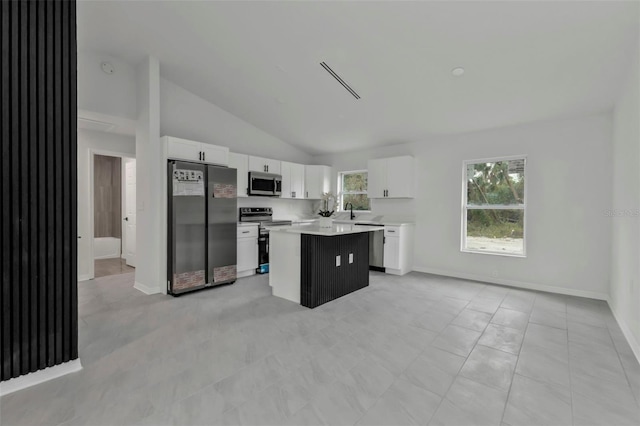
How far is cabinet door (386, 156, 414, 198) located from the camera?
5.32 m

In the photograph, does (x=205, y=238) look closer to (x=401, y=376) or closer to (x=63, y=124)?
(x=63, y=124)

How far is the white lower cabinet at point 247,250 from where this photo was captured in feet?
15.8

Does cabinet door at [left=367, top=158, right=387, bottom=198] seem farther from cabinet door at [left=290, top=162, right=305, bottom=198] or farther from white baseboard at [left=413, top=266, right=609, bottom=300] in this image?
white baseboard at [left=413, top=266, right=609, bottom=300]

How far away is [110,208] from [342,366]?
6.85m

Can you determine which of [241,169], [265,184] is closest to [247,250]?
[265,184]

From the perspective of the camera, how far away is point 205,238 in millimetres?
4184

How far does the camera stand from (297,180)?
615cm

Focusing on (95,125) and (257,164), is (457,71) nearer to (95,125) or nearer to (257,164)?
(257,164)

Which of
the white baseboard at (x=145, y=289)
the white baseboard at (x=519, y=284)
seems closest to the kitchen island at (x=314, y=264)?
the white baseboard at (x=145, y=289)

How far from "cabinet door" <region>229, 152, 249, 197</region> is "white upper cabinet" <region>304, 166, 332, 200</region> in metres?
1.53

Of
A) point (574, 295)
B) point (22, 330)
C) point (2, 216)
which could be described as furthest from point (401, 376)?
point (574, 295)

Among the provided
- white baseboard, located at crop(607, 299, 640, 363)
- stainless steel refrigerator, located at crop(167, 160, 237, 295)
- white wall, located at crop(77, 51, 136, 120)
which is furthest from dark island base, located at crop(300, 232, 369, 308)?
white wall, located at crop(77, 51, 136, 120)

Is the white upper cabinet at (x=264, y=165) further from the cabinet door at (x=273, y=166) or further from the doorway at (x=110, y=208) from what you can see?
the doorway at (x=110, y=208)

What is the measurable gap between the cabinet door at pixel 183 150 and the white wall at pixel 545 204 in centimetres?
385
